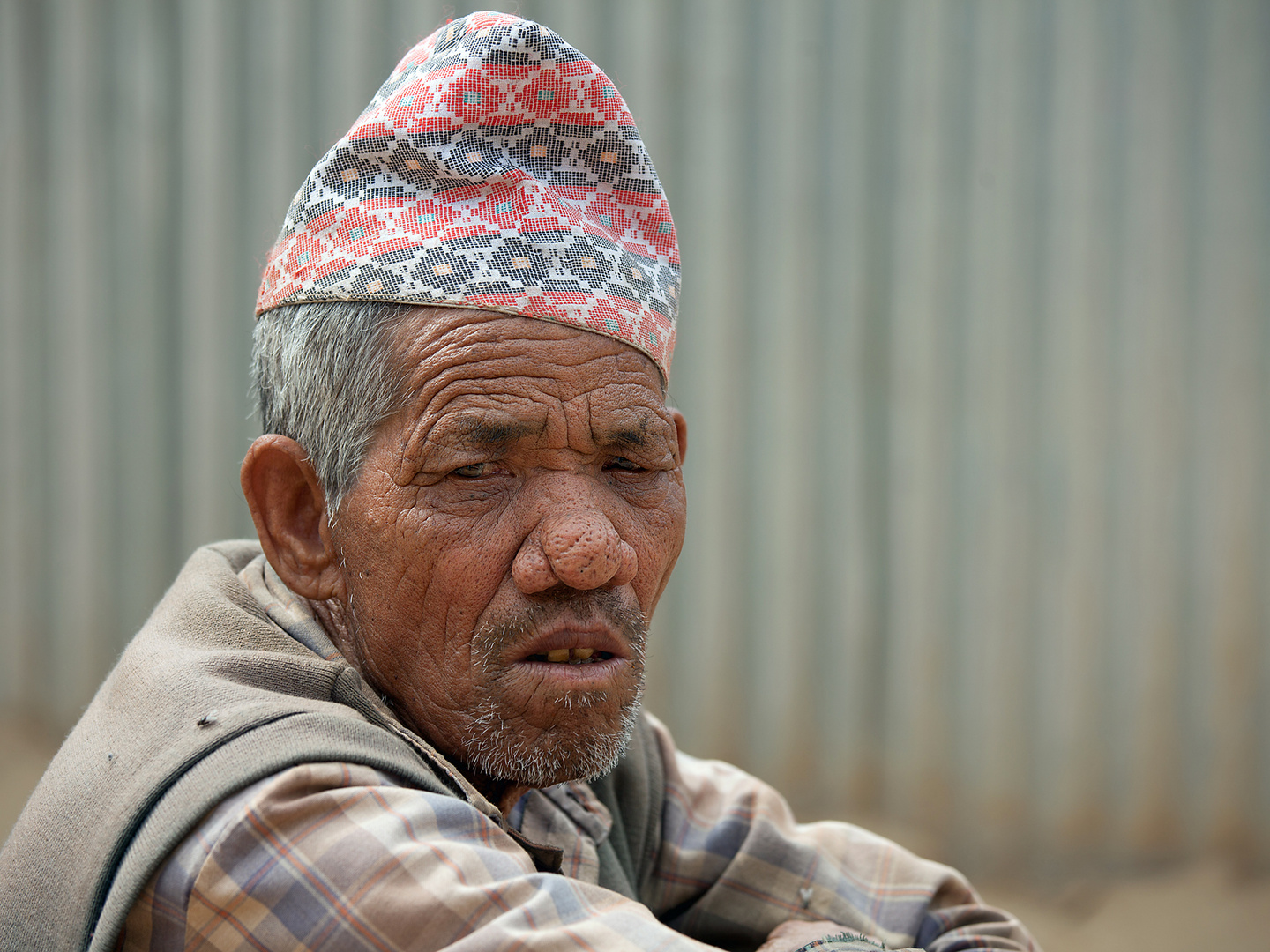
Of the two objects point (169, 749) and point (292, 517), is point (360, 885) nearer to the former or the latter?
point (169, 749)

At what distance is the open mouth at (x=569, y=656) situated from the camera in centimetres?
157

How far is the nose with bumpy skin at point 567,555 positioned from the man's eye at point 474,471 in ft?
0.40

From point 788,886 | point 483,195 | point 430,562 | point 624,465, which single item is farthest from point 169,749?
point 788,886

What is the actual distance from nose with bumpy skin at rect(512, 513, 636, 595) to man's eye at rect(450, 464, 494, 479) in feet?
0.40

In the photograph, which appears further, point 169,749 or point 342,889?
point 169,749

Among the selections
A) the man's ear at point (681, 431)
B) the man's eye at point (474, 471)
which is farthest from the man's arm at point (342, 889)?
the man's ear at point (681, 431)

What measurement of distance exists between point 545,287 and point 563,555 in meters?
0.40

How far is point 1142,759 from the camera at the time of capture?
3387 mm

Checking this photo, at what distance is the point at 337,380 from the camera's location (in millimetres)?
1609

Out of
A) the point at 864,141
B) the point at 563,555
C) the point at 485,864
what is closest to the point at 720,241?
the point at 864,141

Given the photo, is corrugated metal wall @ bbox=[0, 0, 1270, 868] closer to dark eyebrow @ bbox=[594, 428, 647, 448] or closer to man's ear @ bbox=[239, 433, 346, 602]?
dark eyebrow @ bbox=[594, 428, 647, 448]

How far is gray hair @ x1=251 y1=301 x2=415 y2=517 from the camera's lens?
1.58 m

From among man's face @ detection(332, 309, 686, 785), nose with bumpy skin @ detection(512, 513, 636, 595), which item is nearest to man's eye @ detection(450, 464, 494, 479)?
man's face @ detection(332, 309, 686, 785)

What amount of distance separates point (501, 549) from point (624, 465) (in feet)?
0.88
